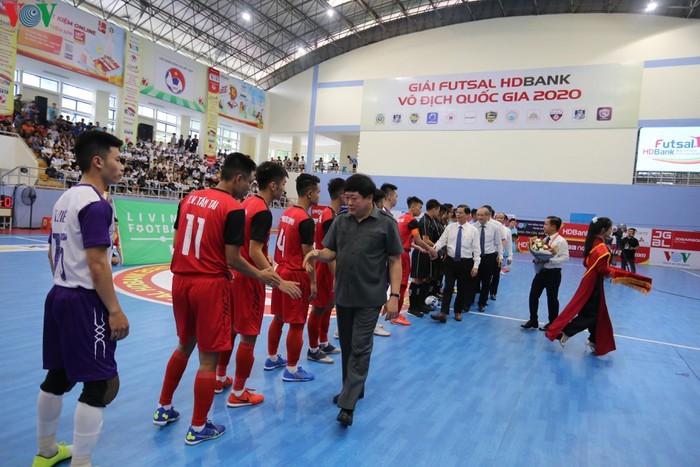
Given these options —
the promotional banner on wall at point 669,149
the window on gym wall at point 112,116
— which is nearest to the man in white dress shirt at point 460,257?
the promotional banner on wall at point 669,149

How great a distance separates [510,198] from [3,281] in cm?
2101

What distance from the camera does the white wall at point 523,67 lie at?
1962 centimetres

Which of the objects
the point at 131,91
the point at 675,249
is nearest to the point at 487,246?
the point at 675,249

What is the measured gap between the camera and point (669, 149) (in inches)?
758

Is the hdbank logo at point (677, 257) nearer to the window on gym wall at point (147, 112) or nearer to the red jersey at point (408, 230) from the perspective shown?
the red jersey at point (408, 230)

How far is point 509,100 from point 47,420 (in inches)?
943

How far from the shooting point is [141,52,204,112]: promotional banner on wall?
21.4 m

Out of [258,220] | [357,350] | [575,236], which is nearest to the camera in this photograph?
[258,220]

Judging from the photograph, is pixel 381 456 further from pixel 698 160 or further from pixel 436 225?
pixel 698 160

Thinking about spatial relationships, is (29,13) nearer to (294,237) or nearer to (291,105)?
(291,105)

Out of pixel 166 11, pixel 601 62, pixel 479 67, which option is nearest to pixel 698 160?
pixel 601 62

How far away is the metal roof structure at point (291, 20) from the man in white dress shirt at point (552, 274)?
68.9ft

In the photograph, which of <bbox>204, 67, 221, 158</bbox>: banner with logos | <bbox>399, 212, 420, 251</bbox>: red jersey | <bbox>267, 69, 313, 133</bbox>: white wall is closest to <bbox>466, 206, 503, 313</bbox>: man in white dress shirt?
<bbox>399, 212, 420, 251</bbox>: red jersey

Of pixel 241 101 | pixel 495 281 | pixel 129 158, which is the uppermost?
pixel 241 101
